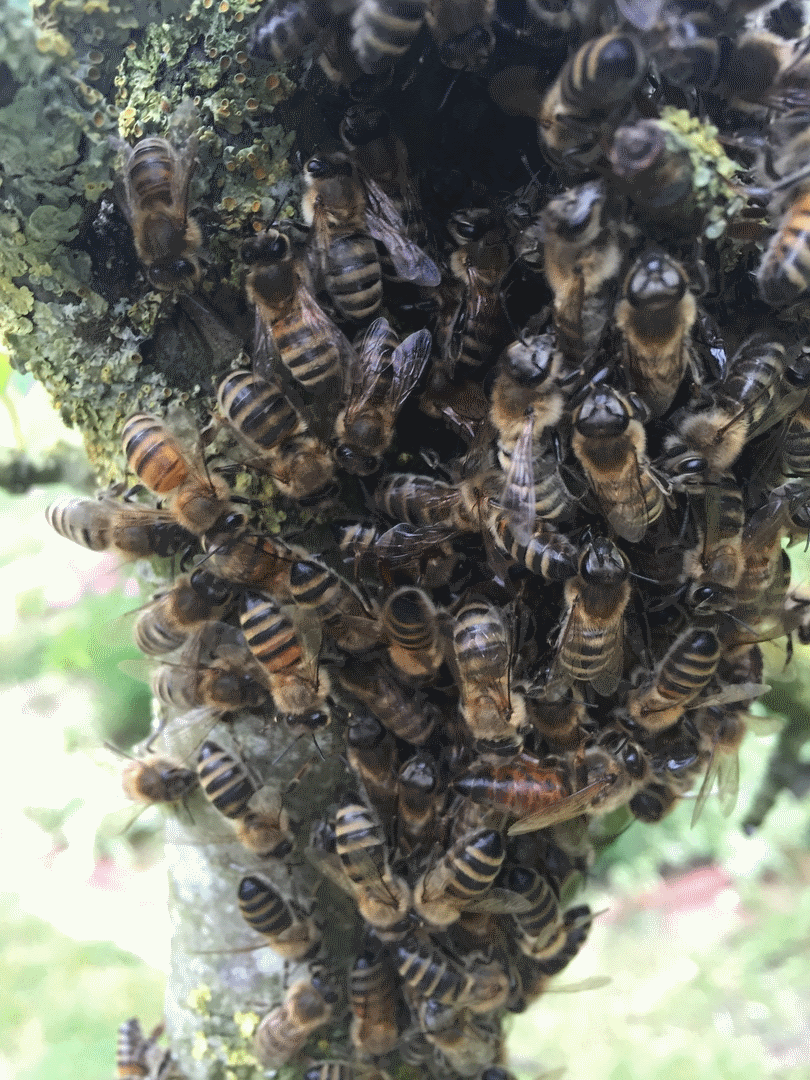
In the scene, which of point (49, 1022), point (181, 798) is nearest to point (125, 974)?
point (49, 1022)

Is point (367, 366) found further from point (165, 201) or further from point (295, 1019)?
point (295, 1019)

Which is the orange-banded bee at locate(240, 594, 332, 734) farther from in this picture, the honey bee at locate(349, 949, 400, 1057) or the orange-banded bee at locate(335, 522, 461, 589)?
the honey bee at locate(349, 949, 400, 1057)

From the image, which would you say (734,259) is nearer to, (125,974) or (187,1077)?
(187,1077)

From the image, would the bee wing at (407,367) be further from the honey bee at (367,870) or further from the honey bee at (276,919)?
the honey bee at (276,919)

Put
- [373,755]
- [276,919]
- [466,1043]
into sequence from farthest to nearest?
[466,1043]
[276,919]
[373,755]

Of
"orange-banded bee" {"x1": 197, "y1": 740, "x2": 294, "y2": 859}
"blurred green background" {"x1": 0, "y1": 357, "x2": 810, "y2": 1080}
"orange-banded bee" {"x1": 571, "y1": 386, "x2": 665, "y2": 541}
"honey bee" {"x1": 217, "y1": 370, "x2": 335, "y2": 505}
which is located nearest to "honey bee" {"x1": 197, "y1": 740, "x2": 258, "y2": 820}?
"orange-banded bee" {"x1": 197, "y1": 740, "x2": 294, "y2": 859}

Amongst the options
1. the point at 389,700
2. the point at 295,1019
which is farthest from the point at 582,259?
the point at 295,1019

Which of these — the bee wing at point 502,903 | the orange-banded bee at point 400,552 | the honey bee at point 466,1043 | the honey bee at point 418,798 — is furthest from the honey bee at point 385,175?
the honey bee at point 466,1043
